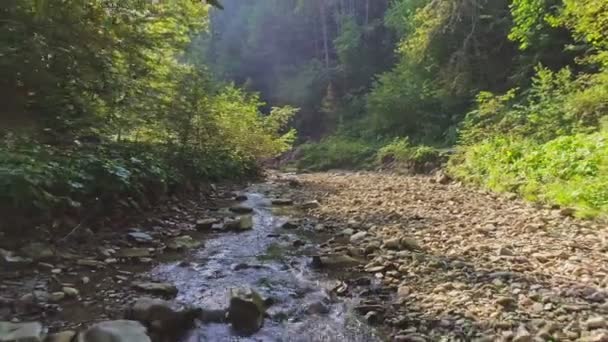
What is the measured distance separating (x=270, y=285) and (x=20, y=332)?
1.83m

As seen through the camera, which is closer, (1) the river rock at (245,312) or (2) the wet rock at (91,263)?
(1) the river rock at (245,312)

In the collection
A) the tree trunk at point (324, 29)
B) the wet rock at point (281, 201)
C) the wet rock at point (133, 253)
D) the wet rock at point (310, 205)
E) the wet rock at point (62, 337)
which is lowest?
the wet rock at point (62, 337)

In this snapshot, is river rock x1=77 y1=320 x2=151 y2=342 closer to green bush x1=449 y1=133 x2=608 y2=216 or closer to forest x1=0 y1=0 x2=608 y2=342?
forest x1=0 y1=0 x2=608 y2=342

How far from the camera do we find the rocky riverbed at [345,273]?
9.60 feet

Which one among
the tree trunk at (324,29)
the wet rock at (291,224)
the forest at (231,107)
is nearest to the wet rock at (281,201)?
the forest at (231,107)

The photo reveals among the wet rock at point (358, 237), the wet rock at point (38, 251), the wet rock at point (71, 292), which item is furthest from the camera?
the wet rock at point (358, 237)

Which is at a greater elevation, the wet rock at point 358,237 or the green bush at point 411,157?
the green bush at point 411,157

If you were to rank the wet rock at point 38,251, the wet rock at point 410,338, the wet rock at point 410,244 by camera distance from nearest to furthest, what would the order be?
the wet rock at point 410,338 → the wet rock at point 38,251 → the wet rock at point 410,244

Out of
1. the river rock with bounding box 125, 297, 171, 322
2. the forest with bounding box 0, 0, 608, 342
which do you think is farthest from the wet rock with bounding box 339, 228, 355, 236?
the river rock with bounding box 125, 297, 171, 322

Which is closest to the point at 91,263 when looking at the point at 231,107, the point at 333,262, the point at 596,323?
the point at 333,262

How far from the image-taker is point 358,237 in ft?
17.2

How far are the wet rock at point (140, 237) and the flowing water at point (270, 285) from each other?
1.80ft

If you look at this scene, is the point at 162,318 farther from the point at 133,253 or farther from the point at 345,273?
the point at 345,273

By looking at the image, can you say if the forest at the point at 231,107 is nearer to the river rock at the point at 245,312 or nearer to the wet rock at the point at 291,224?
the wet rock at the point at 291,224
